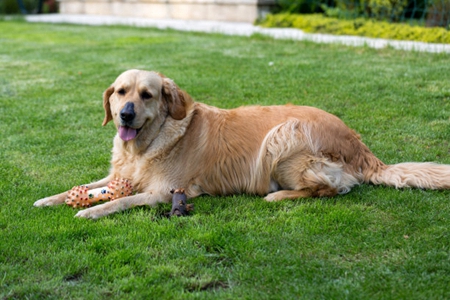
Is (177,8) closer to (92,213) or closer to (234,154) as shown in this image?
(234,154)

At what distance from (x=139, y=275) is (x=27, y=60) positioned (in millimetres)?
10323

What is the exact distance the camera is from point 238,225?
14.6ft

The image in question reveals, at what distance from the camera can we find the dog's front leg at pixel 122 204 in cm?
467

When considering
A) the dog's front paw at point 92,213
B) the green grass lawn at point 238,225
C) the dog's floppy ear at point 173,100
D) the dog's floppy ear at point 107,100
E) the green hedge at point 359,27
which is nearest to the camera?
the green grass lawn at point 238,225

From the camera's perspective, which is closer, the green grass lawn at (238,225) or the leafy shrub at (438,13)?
the green grass lawn at (238,225)

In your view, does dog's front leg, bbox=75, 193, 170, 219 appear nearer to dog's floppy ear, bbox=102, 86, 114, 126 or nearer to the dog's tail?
dog's floppy ear, bbox=102, 86, 114, 126

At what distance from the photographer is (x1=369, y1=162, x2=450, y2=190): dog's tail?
506 cm

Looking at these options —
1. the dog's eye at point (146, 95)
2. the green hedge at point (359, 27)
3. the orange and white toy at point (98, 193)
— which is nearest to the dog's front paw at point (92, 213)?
the orange and white toy at point (98, 193)

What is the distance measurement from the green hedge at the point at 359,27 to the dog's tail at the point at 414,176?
7542 millimetres

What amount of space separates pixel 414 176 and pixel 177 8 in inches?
666

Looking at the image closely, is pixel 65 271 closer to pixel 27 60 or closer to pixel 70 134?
pixel 70 134

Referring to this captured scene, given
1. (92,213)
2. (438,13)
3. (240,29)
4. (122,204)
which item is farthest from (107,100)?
(240,29)

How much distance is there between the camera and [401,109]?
25.2 ft

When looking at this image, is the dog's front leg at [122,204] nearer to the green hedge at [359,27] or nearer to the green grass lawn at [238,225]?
the green grass lawn at [238,225]
